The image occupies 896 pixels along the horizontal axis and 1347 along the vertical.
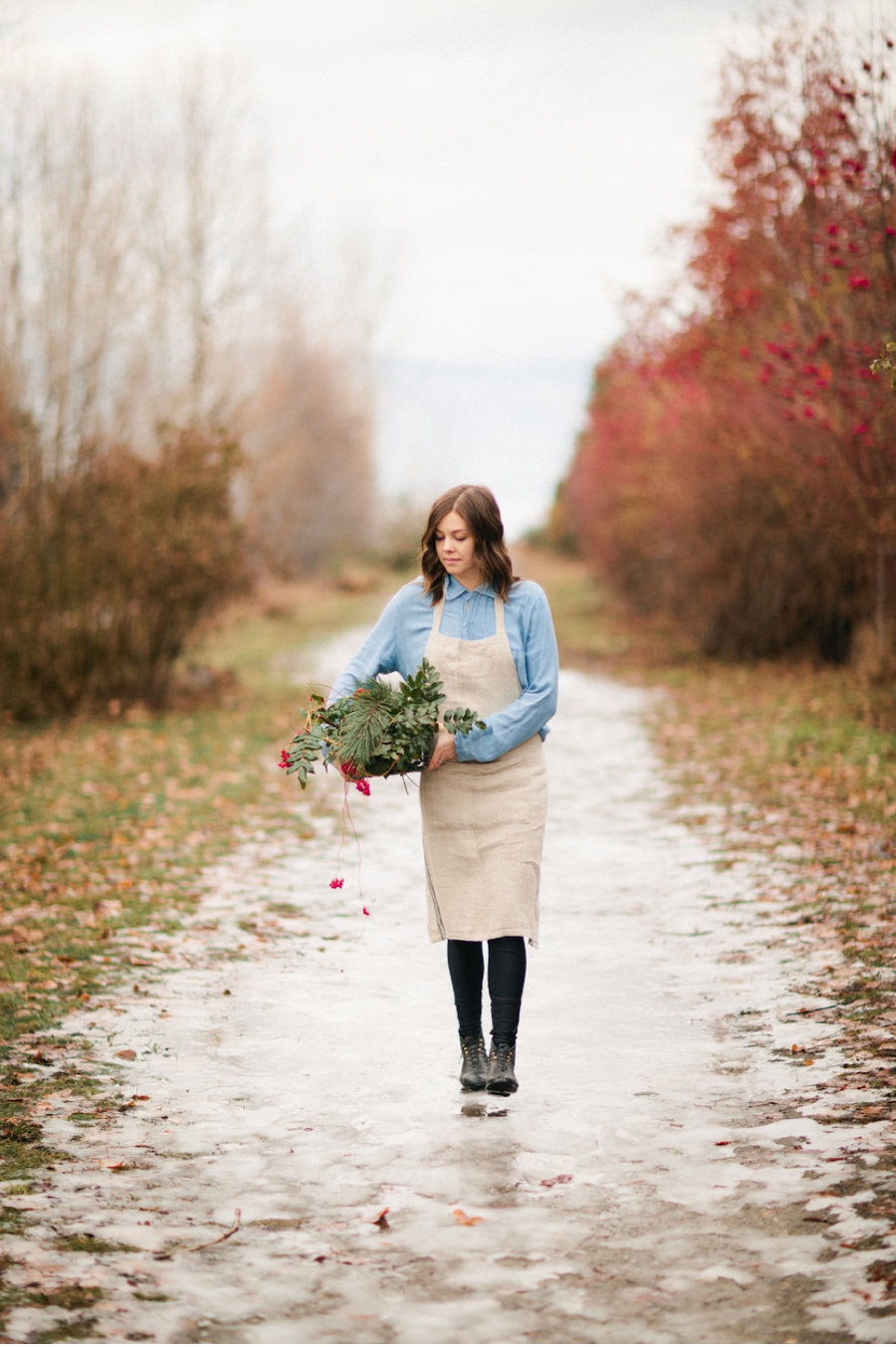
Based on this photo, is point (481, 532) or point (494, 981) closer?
point (481, 532)

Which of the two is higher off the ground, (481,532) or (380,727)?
(481,532)

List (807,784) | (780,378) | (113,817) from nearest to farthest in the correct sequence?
(113,817)
(807,784)
(780,378)

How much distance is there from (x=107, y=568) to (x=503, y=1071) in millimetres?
11576

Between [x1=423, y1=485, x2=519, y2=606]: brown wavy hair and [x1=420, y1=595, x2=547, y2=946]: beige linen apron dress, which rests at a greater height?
[x1=423, y1=485, x2=519, y2=606]: brown wavy hair

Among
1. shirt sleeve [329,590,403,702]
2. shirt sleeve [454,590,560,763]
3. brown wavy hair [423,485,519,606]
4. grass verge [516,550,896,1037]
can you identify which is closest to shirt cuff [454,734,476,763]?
shirt sleeve [454,590,560,763]

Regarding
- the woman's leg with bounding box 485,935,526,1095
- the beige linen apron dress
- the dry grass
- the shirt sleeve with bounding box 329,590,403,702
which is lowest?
the dry grass

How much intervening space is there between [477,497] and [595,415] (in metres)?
29.8

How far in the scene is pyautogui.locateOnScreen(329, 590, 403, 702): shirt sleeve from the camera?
4742 millimetres

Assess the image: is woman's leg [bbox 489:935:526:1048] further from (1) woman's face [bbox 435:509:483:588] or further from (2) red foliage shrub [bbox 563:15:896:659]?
(2) red foliage shrub [bbox 563:15:896:659]

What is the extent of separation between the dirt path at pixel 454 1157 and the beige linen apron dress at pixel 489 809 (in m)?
0.66

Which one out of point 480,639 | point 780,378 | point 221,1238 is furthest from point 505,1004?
point 780,378

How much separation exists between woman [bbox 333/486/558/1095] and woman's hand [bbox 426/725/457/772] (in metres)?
0.02

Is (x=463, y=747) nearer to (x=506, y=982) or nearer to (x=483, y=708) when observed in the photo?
(x=483, y=708)

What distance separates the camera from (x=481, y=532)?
4691 mm
